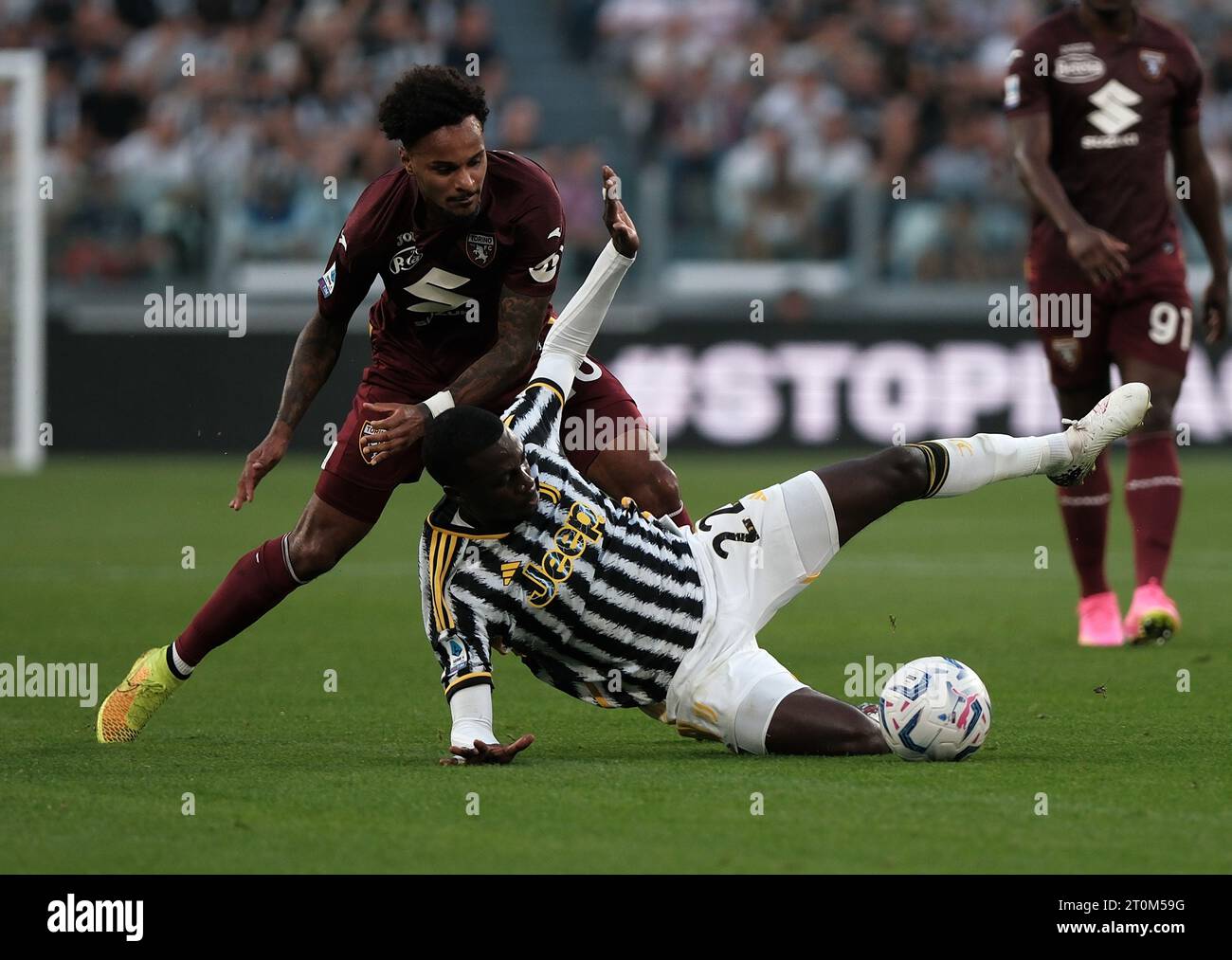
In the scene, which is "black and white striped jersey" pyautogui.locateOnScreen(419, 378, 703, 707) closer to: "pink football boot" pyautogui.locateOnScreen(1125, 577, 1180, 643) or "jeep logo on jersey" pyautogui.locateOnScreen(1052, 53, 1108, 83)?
"pink football boot" pyautogui.locateOnScreen(1125, 577, 1180, 643)

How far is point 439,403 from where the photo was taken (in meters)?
5.71

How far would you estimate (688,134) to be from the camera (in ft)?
60.0

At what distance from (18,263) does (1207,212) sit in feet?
34.8

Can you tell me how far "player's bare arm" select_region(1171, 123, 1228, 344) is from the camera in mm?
8211

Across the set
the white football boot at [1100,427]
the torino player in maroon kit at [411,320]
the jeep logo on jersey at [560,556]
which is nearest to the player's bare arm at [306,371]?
the torino player in maroon kit at [411,320]

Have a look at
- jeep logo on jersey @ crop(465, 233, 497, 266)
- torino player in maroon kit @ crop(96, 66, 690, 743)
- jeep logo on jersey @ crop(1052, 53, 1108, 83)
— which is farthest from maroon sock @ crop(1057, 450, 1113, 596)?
jeep logo on jersey @ crop(465, 233, 497, 266)

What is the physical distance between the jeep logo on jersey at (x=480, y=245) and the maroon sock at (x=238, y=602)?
1.01m

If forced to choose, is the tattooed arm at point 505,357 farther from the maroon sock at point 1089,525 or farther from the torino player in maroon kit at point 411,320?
the maroon sock at point 1089,525

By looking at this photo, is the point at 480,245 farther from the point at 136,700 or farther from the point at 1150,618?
the point at 1150,618

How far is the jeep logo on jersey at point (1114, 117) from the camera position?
8.08m

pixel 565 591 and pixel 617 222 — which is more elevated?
pixel 617 222

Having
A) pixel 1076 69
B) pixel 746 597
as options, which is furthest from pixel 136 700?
pixel 1076 69

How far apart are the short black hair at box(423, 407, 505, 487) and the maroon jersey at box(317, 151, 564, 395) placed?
104 cm

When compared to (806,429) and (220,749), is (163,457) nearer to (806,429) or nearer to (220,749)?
(806,429)
